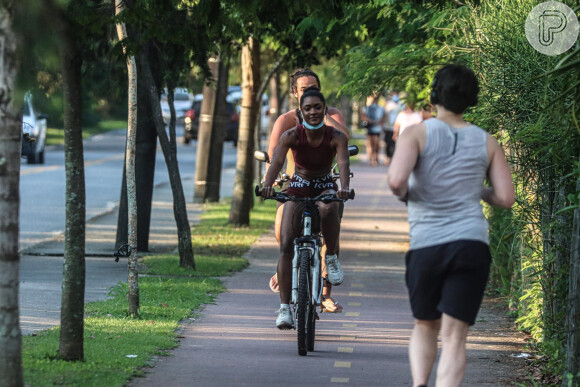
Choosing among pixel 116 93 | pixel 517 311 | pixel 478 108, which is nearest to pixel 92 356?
pixel 478 108

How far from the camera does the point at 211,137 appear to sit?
66.6 ft

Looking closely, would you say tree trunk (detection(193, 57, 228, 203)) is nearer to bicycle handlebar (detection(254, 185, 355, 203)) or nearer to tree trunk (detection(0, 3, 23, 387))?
bicycle handlebar (detection(254, 185, 355, 203))

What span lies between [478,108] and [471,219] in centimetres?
308

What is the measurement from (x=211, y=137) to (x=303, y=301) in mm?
12829

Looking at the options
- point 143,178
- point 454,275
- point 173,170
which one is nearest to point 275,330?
point 173,170

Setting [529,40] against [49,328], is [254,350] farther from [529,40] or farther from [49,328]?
[529,40]

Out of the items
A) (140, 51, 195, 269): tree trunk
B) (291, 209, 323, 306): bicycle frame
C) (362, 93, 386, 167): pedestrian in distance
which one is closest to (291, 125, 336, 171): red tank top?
(291, 209, 323, 306): bicycle frame

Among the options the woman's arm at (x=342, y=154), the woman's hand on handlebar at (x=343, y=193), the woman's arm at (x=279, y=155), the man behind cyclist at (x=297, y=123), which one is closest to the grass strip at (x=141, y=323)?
the man behind cyclist at (x=297, y=123)

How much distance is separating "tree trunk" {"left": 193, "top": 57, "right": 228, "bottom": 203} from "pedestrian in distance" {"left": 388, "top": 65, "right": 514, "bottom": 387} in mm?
13448

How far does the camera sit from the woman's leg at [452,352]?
17.5 feet

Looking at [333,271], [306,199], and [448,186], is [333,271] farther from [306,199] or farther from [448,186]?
[448,186]

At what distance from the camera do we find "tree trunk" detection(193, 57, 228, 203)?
19.9 m

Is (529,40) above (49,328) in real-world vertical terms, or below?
above

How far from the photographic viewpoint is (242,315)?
9.45m
